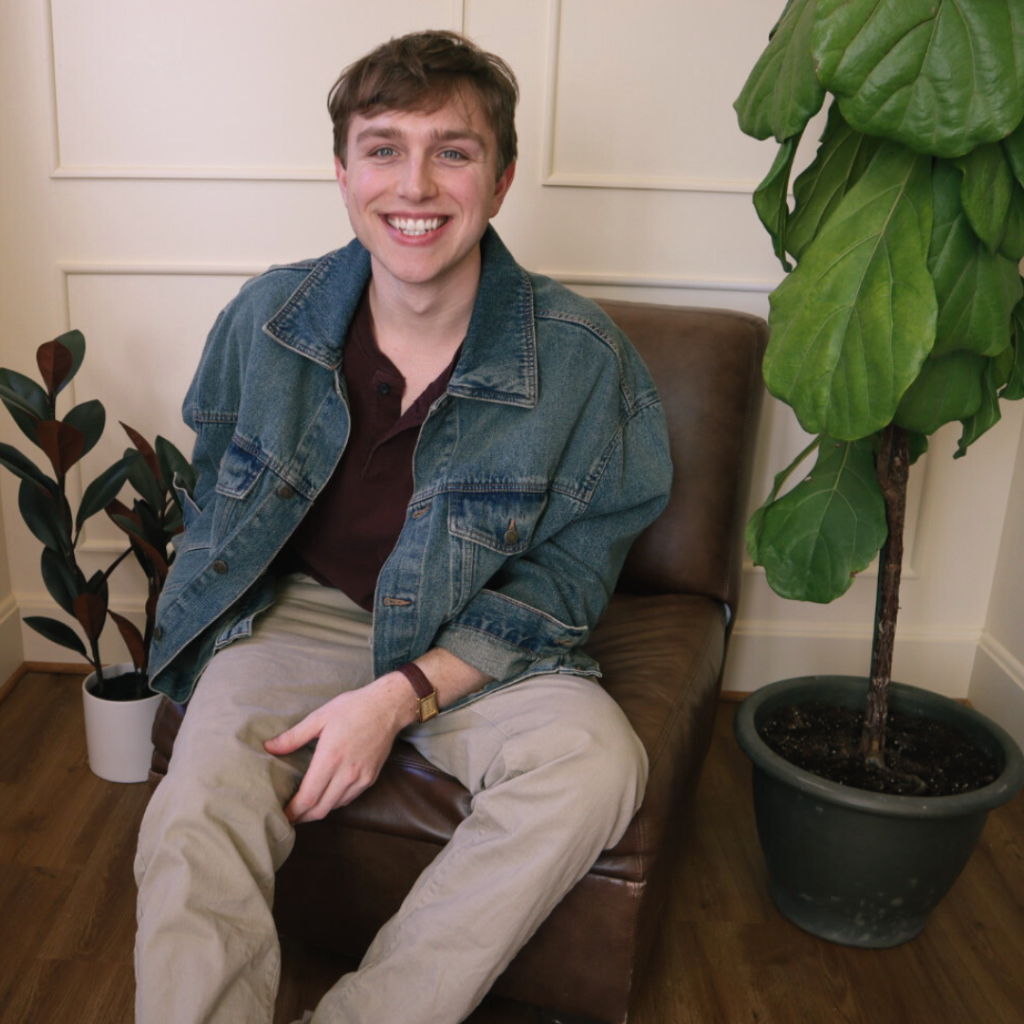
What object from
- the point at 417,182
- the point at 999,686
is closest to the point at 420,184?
the point at 417,182

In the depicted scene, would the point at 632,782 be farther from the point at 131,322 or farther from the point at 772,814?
the point at 131,322

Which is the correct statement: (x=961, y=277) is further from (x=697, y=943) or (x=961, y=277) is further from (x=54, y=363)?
(x=54, y=363)

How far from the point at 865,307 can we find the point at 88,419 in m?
1.31

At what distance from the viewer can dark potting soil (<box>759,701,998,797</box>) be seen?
1.57 meters

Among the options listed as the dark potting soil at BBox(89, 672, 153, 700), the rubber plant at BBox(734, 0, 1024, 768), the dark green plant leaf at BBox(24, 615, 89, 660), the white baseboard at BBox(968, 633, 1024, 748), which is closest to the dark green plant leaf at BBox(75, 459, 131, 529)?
the dark green plant leaf at BBox(24, 615, 89, 660)

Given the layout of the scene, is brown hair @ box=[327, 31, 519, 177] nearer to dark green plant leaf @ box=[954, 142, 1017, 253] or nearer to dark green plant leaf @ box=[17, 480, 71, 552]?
dark green plant leaf @ box=[954, 142, 1017, 253]

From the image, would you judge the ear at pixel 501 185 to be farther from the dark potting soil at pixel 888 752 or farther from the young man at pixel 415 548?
the dark potting soil at pixel 888 752

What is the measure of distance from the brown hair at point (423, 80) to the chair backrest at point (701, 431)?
0.55 m

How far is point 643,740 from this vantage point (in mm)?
1398

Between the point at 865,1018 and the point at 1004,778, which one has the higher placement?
the point at 1004,778

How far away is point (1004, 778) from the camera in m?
1.53

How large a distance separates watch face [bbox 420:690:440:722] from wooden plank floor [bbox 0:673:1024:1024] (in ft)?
1.51

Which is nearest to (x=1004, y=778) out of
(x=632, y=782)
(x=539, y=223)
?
(x=632, y=782)

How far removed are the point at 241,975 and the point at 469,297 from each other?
904 mm
